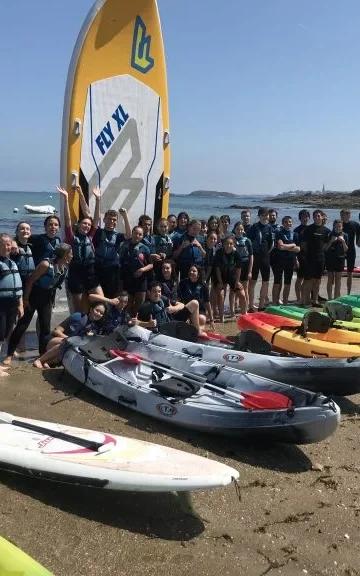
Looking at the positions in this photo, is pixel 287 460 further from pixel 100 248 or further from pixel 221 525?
pixel 100 248

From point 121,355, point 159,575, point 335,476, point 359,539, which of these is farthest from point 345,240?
point 159,575

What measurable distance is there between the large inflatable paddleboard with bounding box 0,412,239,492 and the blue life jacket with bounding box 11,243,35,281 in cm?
185

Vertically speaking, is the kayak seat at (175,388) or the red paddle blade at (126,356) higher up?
the red paddle blade at (126,356)

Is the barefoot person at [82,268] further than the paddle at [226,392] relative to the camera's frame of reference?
Yes

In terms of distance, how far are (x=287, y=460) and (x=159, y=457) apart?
108 centimetres

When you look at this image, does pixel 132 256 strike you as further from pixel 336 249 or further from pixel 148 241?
pixel 336 249

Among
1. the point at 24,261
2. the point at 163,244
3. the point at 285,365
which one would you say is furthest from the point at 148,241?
the point at 285,365

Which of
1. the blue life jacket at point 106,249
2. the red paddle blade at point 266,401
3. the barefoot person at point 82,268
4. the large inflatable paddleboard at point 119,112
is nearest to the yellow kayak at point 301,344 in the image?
the red paddle blade at point 266,401

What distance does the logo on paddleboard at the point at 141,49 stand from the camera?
7.27 m

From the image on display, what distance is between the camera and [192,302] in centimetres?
632

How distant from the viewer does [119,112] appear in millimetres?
7246

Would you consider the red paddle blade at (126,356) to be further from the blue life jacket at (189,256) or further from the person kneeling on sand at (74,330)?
the blue life jacket at (189,256)

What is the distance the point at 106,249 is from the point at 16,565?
4.04 metres

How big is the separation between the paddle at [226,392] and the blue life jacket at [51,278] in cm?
86
